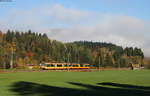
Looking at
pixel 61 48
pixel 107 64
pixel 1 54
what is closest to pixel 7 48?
pixel 1 54

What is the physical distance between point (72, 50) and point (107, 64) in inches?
974

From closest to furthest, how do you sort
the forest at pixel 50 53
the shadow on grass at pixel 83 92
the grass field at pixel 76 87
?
1. the shadow on grass at pixel 83 92
2. the grass field at pixel 76 87
3. the forest at pixel 50 53

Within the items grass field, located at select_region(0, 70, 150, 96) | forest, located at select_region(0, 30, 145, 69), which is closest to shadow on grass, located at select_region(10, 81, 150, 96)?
grass field, located at select_region(0, 70, 150, 96)

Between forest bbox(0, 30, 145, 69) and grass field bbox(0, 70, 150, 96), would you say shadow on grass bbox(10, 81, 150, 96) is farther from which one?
forest bbox(0, 30, 145, 69)

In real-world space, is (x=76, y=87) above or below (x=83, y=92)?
below

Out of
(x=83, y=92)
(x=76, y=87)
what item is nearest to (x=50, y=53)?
(x=76, y=87)

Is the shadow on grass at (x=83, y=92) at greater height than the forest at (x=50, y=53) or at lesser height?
lesser

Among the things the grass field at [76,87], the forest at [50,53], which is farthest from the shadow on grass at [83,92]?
the forest at [50,53]

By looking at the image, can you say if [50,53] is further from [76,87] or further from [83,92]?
[83,92]

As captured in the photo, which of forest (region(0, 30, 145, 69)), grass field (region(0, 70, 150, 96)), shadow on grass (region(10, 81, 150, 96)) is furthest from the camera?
forest (region(0, 30, 145, 69))

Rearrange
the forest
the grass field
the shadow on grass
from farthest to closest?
the forest → the grass field → the shadow on grass

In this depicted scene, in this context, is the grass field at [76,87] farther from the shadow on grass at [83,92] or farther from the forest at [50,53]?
the forest at [50,53]

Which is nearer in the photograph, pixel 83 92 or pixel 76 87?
pixel 83 92

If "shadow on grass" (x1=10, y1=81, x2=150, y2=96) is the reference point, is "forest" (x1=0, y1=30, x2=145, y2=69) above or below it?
above
